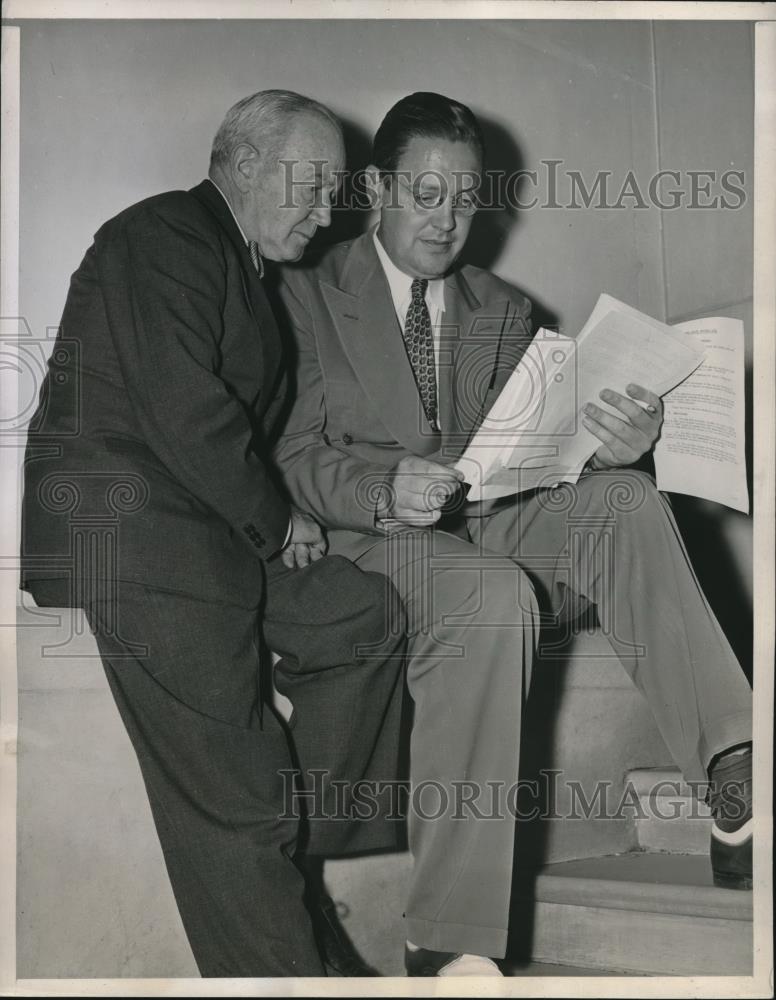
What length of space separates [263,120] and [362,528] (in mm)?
696

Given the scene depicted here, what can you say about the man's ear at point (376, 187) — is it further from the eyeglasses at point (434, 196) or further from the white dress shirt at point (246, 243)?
the white dress shirt at point (246, 243)

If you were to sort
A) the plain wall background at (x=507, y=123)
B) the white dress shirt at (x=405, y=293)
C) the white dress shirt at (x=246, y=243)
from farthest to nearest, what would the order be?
the white dress shirt at (x=405, y=293) → the plain wall background at (x=507, y=123) → the white dress shirt at (x=246, y=243)

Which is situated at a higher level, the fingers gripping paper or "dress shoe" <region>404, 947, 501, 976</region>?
the fingers gripping paper

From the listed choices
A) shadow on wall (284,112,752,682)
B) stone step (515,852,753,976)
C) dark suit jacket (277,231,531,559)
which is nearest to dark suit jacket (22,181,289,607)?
dark suit jacket (277,231,531,559)

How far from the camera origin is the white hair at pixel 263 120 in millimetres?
1826

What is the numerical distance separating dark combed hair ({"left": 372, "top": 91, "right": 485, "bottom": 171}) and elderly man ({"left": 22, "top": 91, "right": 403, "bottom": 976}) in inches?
6.4

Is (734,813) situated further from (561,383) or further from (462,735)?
(561,383)

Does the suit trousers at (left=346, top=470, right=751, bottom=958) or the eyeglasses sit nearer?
the suit trousers at (left=346, top=470, right=751, bottom=958)

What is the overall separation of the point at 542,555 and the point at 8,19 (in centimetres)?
129

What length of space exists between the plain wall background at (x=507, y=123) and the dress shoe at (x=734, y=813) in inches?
8.1

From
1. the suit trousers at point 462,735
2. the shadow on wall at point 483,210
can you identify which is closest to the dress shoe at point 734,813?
the suit trousers at point 462,735

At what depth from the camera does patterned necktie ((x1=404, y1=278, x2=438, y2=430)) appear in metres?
2.00

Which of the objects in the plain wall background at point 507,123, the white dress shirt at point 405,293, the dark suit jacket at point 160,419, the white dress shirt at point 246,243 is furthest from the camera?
the white dress shirt at point 405,293

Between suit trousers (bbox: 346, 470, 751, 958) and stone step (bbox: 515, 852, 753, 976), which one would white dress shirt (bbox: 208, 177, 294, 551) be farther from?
stone step (bbox: 515, 852, 753, 976)
